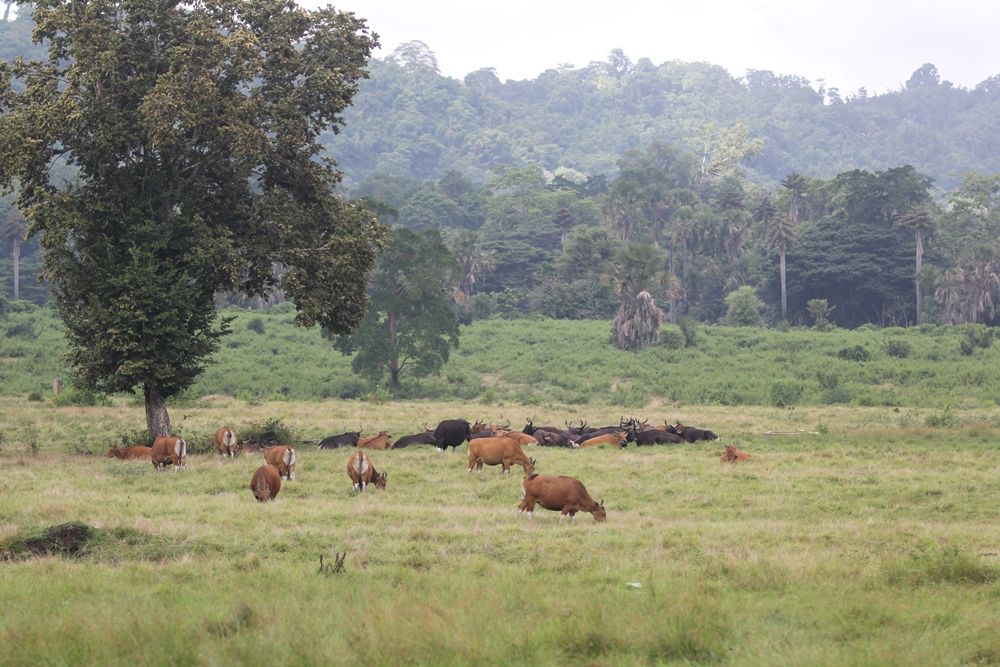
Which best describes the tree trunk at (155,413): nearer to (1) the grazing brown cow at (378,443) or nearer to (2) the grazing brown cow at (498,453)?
(1) the grazing brown cow at (378,443)

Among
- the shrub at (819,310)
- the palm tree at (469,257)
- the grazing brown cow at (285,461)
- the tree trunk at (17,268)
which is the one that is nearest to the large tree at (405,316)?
the palm tree at (469,257)

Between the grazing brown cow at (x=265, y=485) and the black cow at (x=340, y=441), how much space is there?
369 inches

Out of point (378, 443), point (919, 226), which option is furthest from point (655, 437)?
point (919, 226)

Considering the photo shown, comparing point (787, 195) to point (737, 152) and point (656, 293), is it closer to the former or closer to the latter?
point (656, 293)

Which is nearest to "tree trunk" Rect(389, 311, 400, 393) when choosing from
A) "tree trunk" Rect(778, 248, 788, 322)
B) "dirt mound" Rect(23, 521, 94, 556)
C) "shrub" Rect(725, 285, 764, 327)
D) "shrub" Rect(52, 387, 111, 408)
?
"shrub" Rect(52, 387, 111, 408)

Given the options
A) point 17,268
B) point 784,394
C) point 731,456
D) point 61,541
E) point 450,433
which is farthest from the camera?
point 17,268

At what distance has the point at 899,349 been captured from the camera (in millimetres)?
58531

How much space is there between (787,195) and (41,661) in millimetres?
99916

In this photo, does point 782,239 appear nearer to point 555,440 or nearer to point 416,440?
point 555,440

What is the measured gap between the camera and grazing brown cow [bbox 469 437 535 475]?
2050 cm

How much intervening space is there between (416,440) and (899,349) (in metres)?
39.6

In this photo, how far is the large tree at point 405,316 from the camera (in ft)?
167

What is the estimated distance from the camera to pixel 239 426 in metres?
30.8

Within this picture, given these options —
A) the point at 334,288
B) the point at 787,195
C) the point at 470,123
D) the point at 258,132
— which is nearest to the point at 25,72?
the point at 258,132
